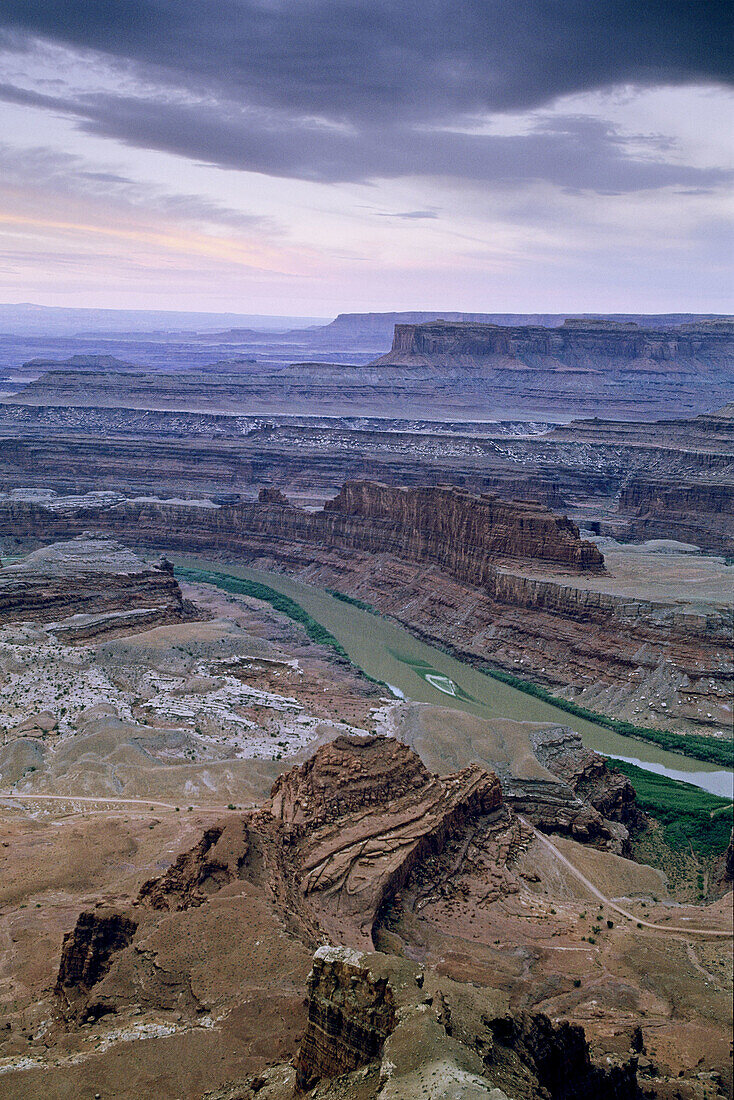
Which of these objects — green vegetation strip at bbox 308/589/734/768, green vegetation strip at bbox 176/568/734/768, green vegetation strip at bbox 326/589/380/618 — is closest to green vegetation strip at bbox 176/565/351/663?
green vegetation strip at bbox 176/568/734/768

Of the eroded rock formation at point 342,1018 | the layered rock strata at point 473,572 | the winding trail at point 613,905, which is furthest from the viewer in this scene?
the layered rock strata at point 473,572

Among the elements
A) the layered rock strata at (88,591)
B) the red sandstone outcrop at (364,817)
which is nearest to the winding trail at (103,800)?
the red sandstone outcrop at (364,817)

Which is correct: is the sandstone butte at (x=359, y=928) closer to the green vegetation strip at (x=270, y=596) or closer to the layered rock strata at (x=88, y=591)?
the layered rock strata at (x=88, y=591)

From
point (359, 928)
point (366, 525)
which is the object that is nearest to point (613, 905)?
point (359, 928)

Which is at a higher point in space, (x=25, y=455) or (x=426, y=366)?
(x=426, y=366)

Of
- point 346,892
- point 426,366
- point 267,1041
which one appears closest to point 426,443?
point 426,366

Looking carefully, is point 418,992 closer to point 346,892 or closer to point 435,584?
point 346,892
